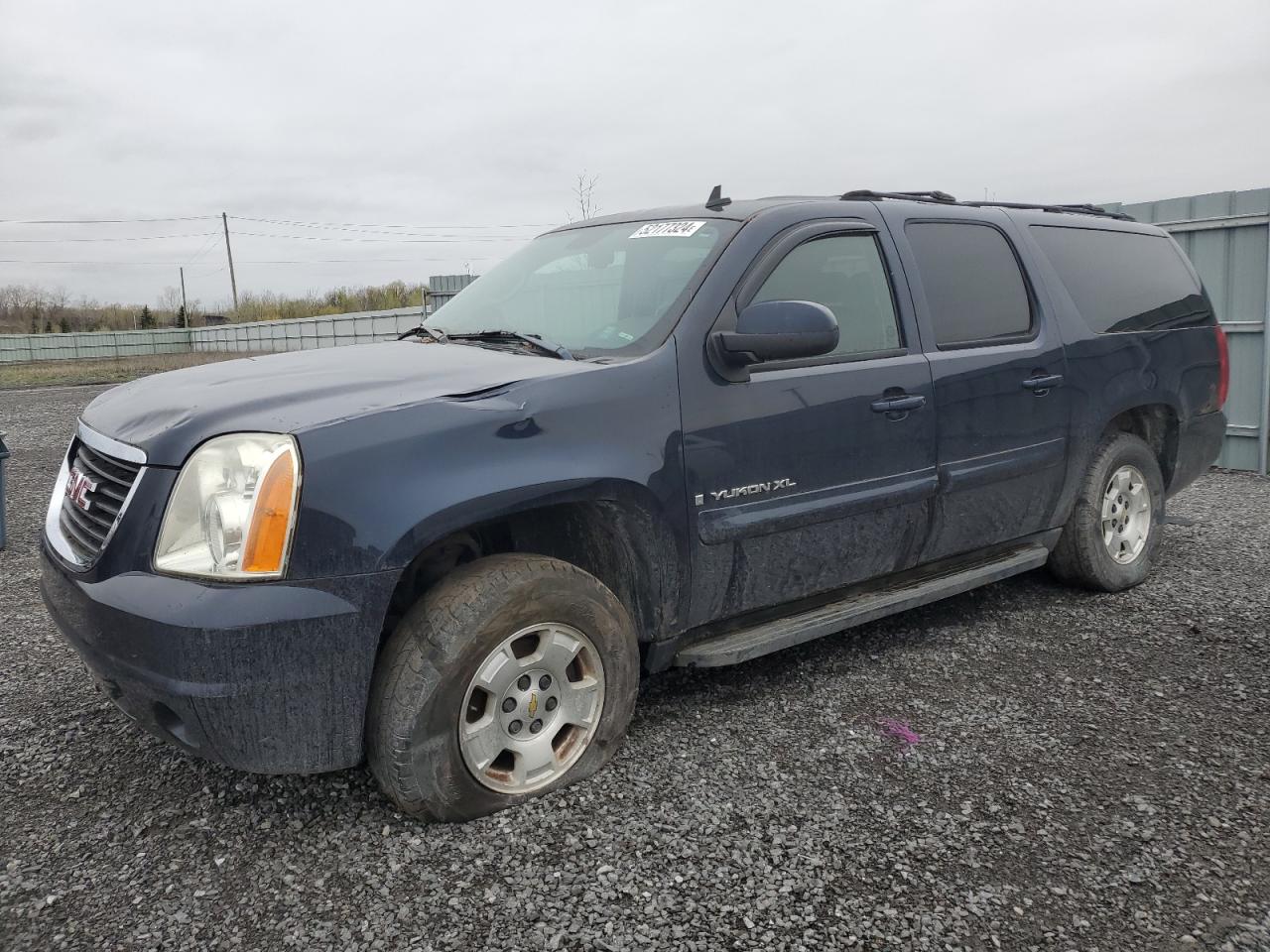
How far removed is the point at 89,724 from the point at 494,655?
1.75 m

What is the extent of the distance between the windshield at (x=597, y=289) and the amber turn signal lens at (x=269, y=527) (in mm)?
1108

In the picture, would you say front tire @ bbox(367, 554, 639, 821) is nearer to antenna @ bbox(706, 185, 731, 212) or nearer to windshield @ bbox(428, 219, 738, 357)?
windshield @ bbox(428, 219, 738, 357)

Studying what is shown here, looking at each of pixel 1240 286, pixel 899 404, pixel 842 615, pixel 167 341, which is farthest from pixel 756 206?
pixel 167 341

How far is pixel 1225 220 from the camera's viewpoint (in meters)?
8.16

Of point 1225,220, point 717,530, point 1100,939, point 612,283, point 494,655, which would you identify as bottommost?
point 1100,939

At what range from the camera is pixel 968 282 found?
13.0ft

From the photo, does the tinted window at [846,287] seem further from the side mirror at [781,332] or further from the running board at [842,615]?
the running board at [842,615]

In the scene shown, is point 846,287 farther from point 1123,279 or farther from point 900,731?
point 1123,279

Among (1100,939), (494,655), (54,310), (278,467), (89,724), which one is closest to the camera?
(1100,939)

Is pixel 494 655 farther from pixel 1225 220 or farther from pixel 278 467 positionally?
pixel 1225 220

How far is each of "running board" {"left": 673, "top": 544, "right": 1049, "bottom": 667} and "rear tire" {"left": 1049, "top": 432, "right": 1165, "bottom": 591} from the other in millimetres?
366

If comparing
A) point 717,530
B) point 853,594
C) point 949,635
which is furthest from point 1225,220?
point 717,530

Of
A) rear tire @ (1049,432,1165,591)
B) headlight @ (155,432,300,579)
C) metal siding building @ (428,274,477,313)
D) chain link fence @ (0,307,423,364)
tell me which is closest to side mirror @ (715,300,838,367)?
headlight @ (155,432,300,579)

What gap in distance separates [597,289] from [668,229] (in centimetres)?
37
